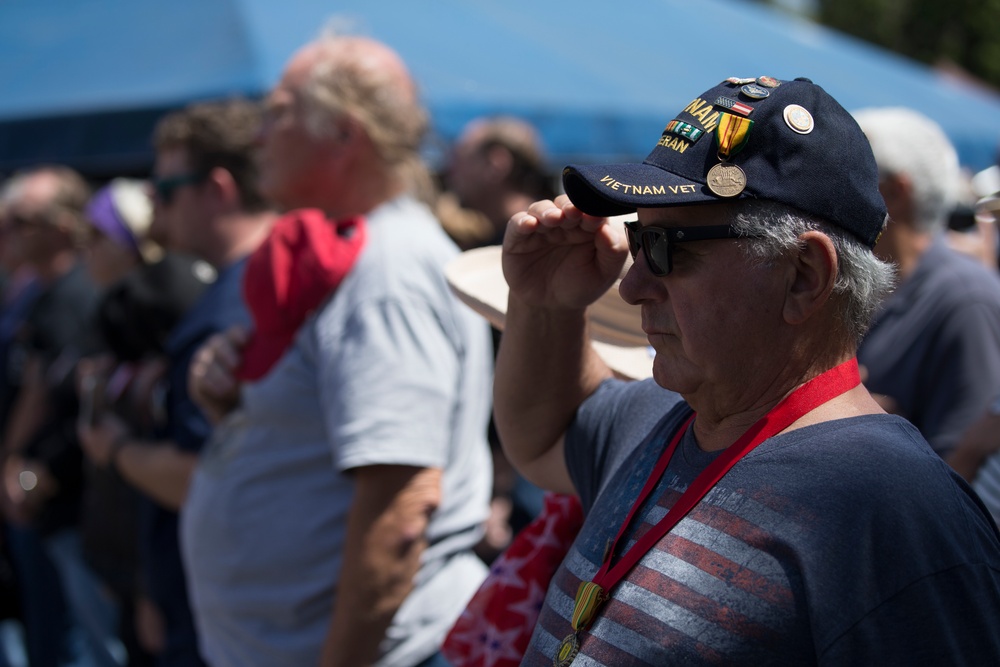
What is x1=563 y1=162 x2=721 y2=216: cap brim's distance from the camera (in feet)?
3.69

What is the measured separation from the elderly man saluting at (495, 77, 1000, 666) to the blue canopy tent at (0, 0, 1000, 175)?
158 inches

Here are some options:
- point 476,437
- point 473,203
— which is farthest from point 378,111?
point 473,203

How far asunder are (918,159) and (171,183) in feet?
7.29

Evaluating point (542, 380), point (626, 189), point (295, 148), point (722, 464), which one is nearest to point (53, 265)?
point (295, 148)

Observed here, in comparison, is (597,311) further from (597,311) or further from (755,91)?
(755,91)

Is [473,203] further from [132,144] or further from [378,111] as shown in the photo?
[378,111]

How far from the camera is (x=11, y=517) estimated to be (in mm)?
4375

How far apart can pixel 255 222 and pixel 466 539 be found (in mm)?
1381

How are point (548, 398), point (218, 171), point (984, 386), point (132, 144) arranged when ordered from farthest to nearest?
point (132, 144) → point (218, 171) → point (984, 386) → point (548, 398)

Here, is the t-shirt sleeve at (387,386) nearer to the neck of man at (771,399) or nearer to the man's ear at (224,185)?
the neck of man at (771,399)

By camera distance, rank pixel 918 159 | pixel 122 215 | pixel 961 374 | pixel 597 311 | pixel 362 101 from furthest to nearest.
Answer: pixel 122 215 < pixel 918 159 < pixel 961 374 < pixel 362 101 < pixel 597 311

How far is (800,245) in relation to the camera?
1113 mm

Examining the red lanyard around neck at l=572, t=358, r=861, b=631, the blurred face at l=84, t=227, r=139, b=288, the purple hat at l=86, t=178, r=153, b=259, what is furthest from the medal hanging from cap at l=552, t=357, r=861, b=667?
the blurred face at l=84, t=227, r=139, b=288

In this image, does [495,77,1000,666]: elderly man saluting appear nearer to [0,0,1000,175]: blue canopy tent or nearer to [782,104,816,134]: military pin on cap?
[782,104,816,134]: military pin on cap
